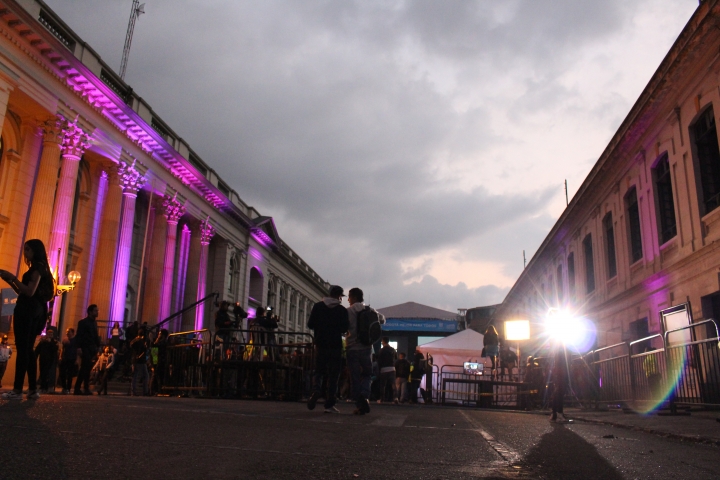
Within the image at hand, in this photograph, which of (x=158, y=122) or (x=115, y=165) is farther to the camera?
(x=158, y=122)

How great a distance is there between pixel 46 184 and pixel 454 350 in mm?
16288

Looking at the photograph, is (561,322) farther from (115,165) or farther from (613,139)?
(115,165)

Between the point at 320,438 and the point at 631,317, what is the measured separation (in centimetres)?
1696

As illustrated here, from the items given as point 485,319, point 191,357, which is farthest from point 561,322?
point 485,319

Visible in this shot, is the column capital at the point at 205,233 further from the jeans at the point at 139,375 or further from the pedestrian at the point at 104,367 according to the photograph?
the jeans at the point at 139,375

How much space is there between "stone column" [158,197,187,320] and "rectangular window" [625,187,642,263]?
20898 mm

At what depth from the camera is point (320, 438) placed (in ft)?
15.2

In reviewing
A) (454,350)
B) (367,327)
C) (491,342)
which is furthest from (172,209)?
(367,327)

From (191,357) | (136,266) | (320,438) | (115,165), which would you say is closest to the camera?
(320,438)

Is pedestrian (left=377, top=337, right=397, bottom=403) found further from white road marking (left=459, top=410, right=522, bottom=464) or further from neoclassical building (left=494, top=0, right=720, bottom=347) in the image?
white road marking (left=459, top=410, right=522, bottom=464)

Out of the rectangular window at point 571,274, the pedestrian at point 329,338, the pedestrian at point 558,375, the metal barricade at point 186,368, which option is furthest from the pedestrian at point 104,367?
the rectangular window at point 571,274

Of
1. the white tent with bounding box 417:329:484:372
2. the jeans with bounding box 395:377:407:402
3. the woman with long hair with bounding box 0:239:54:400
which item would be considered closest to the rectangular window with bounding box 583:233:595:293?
the white tent with bounding box 417:329:484:372

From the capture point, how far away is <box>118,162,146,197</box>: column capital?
25.2 metres

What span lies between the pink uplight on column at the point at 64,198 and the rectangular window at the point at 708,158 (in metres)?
18.8
